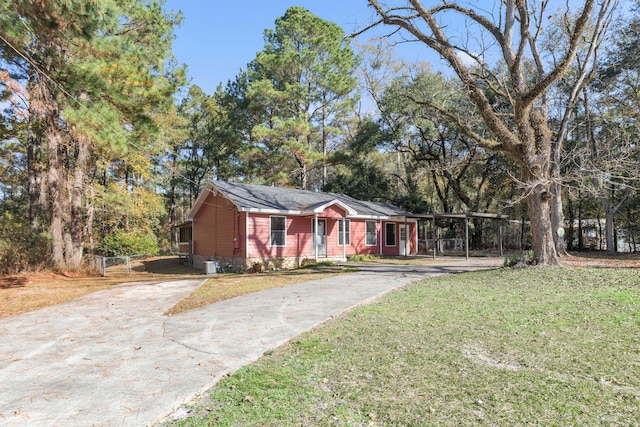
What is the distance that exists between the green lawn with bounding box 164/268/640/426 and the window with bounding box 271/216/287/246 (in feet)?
35.1

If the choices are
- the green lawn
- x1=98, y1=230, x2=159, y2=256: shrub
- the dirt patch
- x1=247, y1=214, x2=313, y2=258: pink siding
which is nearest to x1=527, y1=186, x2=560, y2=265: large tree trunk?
the green lawn

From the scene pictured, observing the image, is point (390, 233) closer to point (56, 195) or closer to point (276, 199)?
point (276, 199)

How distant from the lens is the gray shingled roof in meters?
16.5

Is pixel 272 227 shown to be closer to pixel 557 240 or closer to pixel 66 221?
pixel 66 221

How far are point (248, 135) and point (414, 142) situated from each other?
1410 centimetres

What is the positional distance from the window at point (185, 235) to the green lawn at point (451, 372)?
18911 mm

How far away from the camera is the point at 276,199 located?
725 inches

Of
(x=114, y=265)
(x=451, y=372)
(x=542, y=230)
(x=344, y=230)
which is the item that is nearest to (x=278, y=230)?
(x=344, y=230)

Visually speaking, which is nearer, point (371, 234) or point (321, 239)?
point (321, 239)

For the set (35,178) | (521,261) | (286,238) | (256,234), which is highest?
(35,178)

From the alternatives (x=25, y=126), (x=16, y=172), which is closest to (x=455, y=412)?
(x=25, y=126)

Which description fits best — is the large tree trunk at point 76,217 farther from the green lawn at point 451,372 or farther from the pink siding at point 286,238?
the green lawn at point 451,372

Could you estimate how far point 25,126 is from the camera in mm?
19672

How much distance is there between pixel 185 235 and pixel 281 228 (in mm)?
10573
